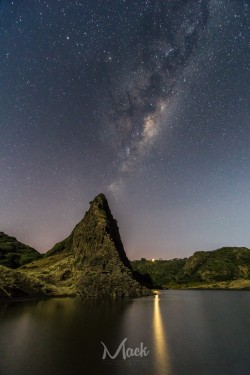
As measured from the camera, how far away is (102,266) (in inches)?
5094

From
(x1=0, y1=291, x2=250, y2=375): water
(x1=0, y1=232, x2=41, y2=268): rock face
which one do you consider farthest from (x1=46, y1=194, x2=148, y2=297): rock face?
(x1=0, y1=291, x2=250, y2=375): water

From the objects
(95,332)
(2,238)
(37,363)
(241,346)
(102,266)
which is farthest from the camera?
(2,238)

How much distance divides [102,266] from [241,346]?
10026cm

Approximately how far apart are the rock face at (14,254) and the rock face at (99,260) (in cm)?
1688

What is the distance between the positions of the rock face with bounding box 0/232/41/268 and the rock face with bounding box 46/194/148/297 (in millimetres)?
16877

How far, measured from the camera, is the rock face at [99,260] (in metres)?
119

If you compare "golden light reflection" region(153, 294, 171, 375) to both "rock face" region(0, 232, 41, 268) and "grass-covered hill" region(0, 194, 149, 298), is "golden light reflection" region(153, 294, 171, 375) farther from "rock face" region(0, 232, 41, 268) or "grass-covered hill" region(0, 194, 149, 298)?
"rock face" region(0, 232, 41, 268)

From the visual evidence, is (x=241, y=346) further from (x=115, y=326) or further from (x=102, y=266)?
(x=102, y=266)

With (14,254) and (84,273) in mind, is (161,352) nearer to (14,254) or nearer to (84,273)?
(84,273)

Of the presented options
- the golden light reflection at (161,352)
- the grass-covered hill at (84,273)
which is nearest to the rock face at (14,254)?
the grass-covered hill at (84,273)

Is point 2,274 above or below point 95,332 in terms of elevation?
above

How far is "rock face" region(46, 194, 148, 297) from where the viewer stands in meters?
119

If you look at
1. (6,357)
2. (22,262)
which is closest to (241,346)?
(6,357)

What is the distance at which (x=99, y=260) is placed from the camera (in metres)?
133
